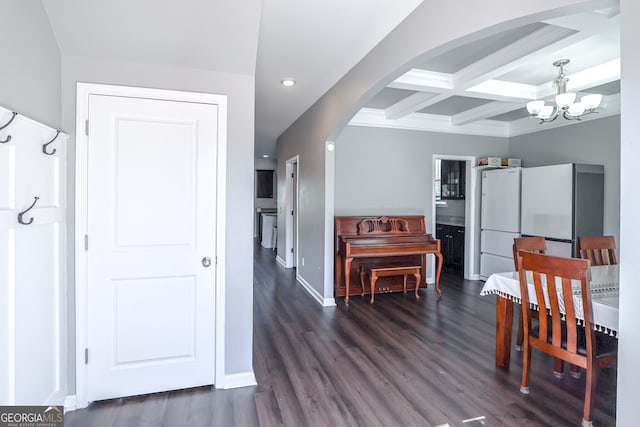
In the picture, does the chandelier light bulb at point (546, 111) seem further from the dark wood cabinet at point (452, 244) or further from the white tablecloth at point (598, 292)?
the dark wood cabinet at point (452, 244)

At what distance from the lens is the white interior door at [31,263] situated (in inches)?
58.6

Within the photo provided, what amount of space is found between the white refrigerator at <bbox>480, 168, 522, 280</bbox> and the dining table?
7.25 feet

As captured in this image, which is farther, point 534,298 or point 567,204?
point 567,204

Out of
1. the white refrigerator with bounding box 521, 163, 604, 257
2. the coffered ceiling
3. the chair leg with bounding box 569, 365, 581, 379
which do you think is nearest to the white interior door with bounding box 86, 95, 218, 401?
the coffered ceiling

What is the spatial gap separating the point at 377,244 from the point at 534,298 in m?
2.24

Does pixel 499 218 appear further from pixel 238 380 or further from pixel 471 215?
pixel 238 380

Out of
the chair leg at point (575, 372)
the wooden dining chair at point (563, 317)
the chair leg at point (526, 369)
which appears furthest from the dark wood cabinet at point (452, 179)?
the chair leg at point (526, 369)

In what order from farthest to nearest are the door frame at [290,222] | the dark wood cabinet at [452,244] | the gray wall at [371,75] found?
the door frame at [290,222] < the dark wood cabinet at [452,244] < the gray wall at [371,75]

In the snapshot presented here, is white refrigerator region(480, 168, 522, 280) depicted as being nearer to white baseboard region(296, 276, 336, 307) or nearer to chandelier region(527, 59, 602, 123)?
chandelier region(527, 59, 602, 123)

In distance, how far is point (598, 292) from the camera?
210cm

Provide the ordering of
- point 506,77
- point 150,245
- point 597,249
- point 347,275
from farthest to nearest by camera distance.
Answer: point 347,275 → point 506,77 → point 597,249 → point 150,245

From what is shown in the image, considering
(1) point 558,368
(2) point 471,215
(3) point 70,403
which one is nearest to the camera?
(3) point 70,403

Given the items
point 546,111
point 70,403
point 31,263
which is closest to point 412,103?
point 546,111

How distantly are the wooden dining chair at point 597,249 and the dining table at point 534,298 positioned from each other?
0.26 metres
